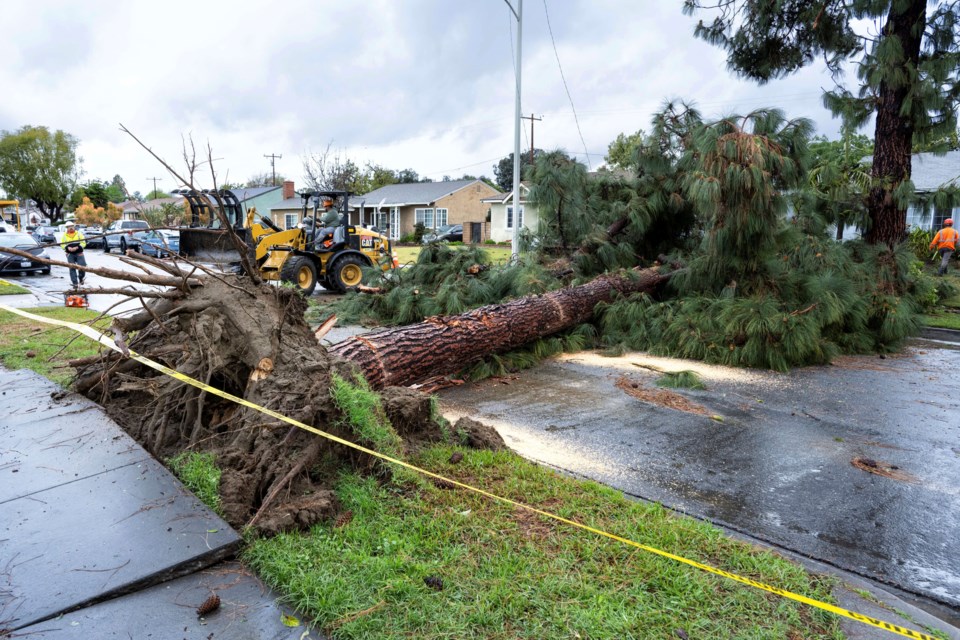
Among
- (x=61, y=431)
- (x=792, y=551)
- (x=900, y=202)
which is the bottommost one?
(x=792, y=551)

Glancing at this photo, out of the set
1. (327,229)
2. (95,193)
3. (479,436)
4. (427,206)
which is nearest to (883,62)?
(479,436)

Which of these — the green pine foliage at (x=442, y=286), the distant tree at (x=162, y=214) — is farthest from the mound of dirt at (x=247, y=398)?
the green pine foliage at (x=442, y=286)

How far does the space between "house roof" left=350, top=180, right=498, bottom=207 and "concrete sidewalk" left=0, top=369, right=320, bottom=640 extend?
41893 mm

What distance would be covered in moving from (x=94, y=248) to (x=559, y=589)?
33.3m

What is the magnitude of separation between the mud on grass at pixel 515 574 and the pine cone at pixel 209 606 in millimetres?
234

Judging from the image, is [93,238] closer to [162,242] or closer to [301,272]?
[162,242]

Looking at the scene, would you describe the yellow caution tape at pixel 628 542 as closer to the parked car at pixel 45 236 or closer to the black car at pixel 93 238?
the black car at pixel 93 238

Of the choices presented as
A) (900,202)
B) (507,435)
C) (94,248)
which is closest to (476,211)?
(94,248)

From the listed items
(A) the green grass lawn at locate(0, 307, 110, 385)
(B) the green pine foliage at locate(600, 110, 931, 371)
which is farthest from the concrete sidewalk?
(B) the green pine foliage at locate(600, 110, 931, 371)

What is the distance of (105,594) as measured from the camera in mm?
2377

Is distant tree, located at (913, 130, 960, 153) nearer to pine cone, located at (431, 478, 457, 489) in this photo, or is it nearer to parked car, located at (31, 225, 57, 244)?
pine cone, located at (431, 478, 457, 489)

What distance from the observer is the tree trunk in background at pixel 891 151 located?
890 cm

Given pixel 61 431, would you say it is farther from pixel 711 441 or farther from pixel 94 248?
pixel 94 248

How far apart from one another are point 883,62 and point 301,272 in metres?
11.0
